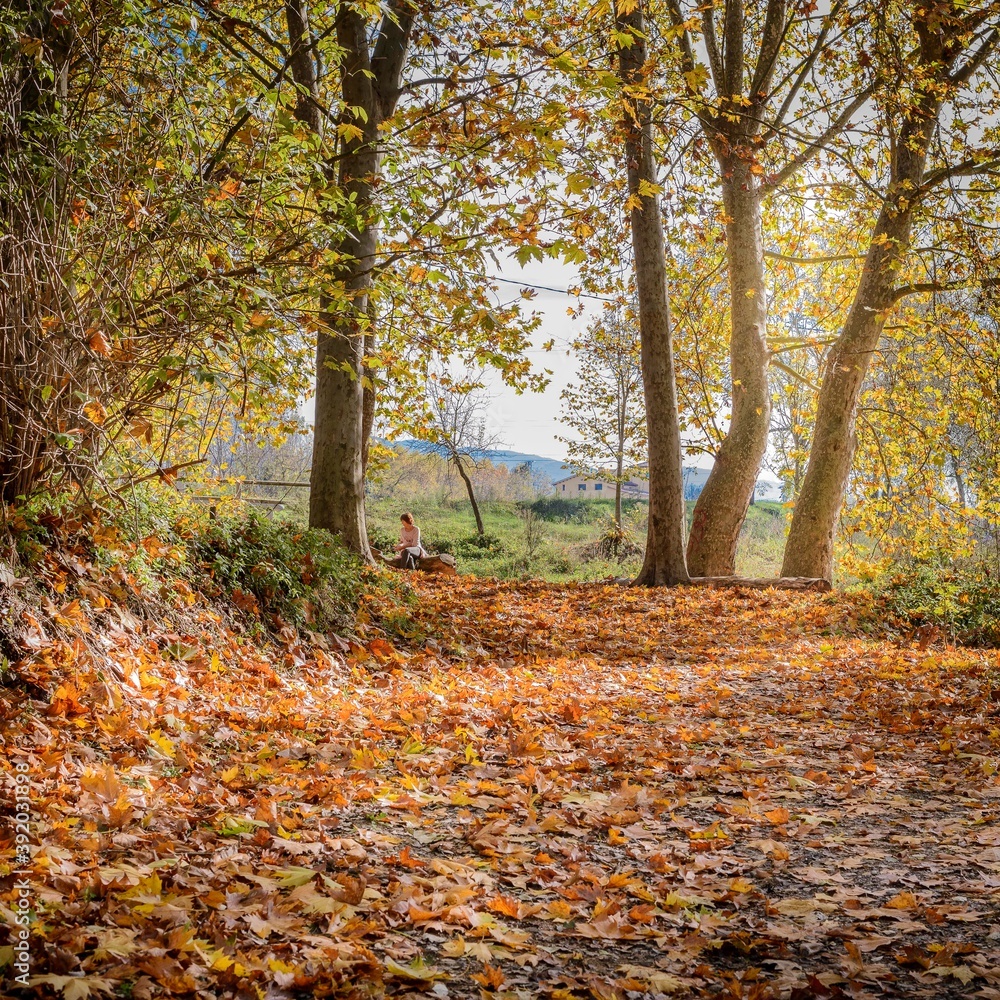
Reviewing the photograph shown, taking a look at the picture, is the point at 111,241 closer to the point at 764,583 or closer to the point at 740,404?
the point at 764,583

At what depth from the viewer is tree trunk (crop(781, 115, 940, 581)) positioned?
41.0 ft

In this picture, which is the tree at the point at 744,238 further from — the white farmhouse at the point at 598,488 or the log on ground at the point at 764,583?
the white farmhouse at the point at 598,488

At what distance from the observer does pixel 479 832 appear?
3.34m

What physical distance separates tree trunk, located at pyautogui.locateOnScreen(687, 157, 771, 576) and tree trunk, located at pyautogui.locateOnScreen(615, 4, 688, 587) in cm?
132

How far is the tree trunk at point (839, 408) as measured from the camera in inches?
492

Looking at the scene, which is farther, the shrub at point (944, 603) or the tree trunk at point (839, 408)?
the tree trunk at point (839, 408)

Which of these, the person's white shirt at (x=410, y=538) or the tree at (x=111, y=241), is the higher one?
the tree at (x=111, y=241)

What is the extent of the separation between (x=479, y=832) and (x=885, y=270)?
1210cm

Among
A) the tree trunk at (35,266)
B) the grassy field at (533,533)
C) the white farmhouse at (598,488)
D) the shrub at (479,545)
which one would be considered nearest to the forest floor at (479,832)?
the tree trunk at (35,266)

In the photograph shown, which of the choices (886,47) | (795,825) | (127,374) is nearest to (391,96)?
(886,47)

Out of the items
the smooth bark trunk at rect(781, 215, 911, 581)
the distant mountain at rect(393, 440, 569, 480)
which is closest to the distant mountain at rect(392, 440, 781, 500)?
the distant mountain at rect(393, 440, 569, 480)

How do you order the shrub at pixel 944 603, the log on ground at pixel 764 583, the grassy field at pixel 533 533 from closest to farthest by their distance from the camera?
the shrub at pixel 944 603
the log on ground at pixel 764 583
the grassy field at pixel 533 533

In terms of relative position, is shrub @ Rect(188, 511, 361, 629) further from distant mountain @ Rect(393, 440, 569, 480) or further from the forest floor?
distant mountain @ Rect(393, 440, 569, 480)

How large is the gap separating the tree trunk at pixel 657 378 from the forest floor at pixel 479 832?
5.74 m
